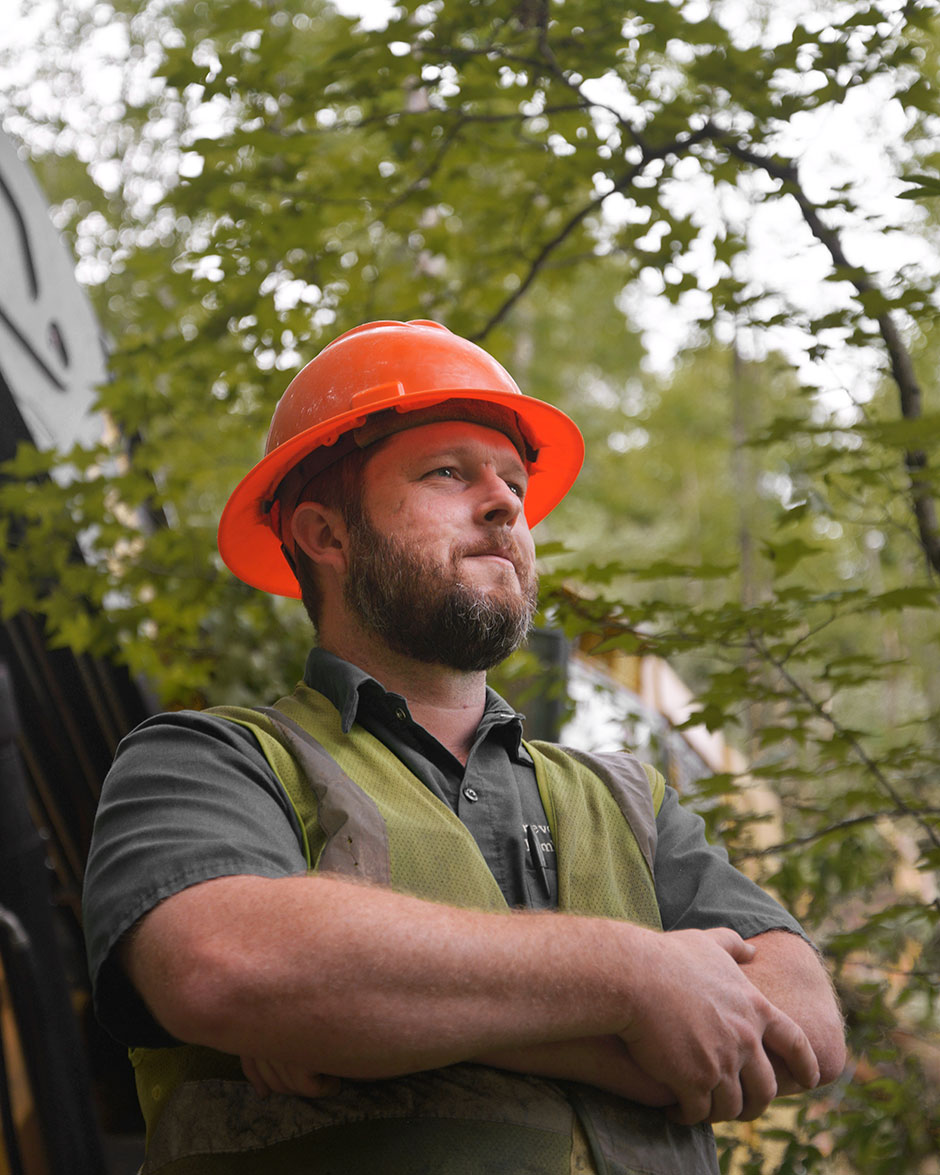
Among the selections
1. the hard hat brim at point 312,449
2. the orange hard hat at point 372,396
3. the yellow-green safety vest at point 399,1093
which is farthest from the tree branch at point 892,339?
the yellow-green safety vest at point 399,1093

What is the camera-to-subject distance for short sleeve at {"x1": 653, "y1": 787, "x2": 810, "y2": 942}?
177 cm

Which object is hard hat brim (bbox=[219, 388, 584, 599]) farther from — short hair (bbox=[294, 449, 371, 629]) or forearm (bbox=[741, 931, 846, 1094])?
forearm (bbox=[741, 931, 846, 1094])

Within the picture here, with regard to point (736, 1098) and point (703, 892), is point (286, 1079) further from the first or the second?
point (703, 892)

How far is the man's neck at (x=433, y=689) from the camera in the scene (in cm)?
197

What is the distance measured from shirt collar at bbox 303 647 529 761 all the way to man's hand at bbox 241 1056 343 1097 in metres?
0.57

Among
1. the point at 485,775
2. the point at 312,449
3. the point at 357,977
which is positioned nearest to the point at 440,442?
the point at 312,449

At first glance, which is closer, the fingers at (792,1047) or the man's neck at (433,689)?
the fingers at (792,1047)

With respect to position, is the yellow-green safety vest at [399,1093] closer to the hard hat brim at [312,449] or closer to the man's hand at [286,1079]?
the man's hand at [286,1079]

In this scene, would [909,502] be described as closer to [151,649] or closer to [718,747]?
[151,649]

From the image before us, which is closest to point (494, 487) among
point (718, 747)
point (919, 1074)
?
point (919, 1074)

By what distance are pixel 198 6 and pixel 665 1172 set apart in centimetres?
1685

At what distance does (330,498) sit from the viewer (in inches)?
84.0

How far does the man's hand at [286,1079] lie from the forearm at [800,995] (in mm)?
669

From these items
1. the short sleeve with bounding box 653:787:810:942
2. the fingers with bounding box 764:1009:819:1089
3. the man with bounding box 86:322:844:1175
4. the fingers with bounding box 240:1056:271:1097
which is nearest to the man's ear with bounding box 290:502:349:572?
the man with bounding box 86:322:844:1175
